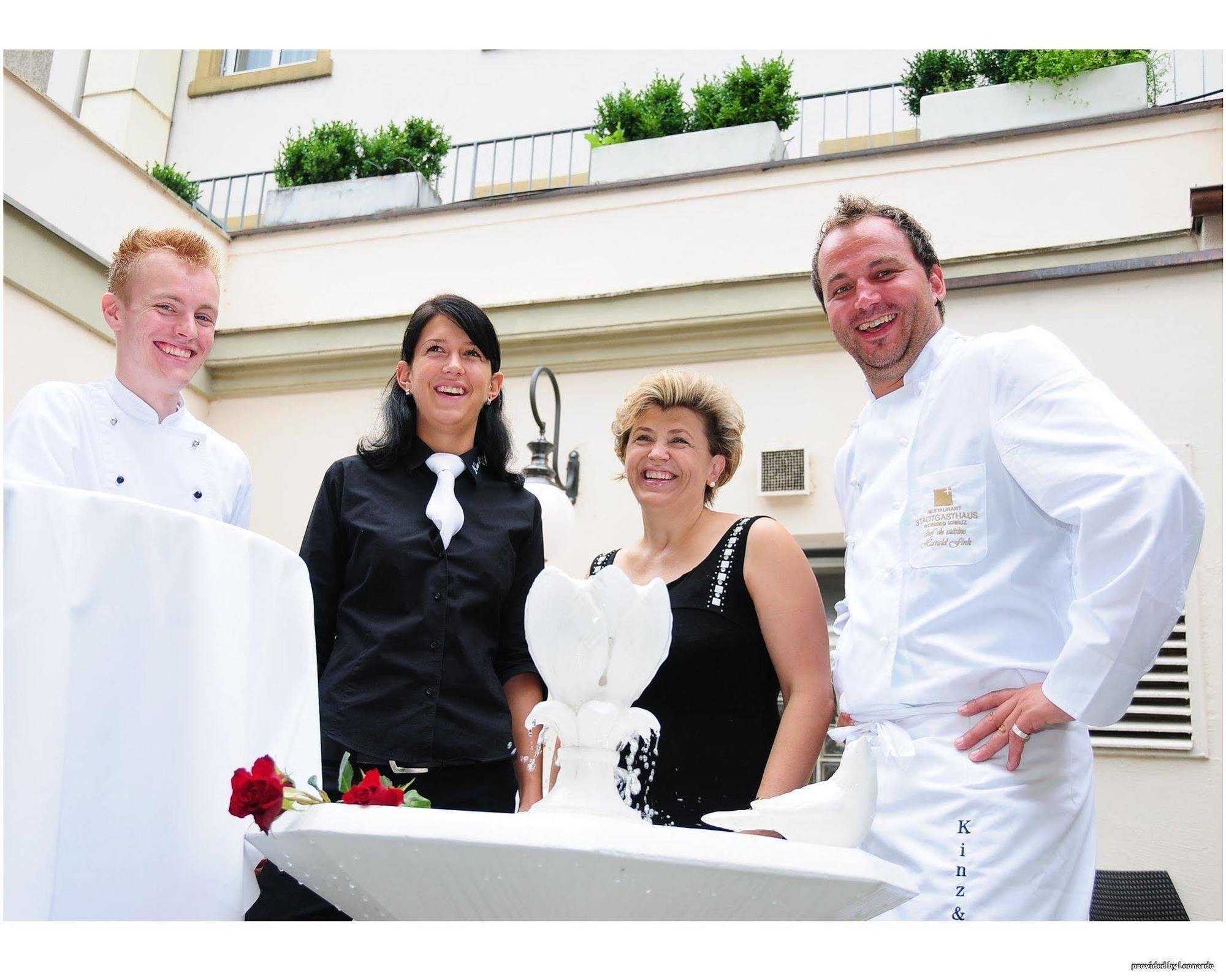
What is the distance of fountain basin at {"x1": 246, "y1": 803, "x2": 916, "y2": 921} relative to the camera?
0.93 meters

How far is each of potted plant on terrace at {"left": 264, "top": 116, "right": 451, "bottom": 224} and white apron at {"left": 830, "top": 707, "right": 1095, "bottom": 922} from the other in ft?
17.1

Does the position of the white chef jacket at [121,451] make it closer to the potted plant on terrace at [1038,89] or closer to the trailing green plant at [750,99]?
the potted plant on terrace at [1038,89]

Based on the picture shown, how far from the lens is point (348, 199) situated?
6336mm

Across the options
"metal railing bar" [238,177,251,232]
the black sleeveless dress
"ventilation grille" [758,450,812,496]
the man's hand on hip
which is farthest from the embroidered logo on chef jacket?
"metal railing bar" [238,177,251,232]

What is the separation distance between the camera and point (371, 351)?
19.2 ft

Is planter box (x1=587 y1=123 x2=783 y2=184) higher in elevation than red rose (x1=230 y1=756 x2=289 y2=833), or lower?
higher

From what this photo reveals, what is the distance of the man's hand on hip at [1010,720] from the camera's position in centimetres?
148

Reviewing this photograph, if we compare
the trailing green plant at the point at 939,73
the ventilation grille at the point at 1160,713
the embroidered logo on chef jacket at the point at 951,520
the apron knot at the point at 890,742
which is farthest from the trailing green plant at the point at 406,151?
the apron knot at the point at 890,742

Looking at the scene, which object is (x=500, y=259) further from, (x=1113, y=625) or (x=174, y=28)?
(x=1113, y=625)

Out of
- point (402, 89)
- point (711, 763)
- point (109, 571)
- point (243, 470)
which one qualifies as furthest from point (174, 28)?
point (402, 89)

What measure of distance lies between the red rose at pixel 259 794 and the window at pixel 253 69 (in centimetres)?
748

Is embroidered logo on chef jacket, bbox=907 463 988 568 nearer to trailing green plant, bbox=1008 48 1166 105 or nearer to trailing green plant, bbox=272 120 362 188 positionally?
trailing green plant, bbox=1008 48 1166 105

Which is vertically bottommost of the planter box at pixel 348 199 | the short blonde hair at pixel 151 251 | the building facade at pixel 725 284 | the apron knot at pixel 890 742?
the apron knot at pixel 890 742

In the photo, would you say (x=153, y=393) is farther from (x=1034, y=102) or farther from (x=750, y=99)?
(x=750, y=99)
